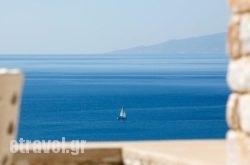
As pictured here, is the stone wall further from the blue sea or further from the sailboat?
the sailboat

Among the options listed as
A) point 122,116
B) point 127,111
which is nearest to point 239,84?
point 122,116

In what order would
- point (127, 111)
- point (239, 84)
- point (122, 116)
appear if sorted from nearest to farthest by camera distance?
point (239, 84), point (122, 116), point (127, 111)

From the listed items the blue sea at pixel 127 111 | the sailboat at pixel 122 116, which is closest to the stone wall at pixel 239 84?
the blue sea at pixel 127 111

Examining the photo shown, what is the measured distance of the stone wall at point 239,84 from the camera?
3.02m

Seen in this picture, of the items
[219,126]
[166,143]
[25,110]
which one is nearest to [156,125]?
[219,126]

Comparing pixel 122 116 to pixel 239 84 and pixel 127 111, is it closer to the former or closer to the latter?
pixel 127 111

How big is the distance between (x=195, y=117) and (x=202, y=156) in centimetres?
5044

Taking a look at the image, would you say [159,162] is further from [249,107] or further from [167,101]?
[167,101]

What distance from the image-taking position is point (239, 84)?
3.08 meters

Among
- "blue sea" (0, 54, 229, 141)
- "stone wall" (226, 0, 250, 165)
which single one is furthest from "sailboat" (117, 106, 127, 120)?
"stone wall" (226, 0, 250, 165)

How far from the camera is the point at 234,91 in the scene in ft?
10.4

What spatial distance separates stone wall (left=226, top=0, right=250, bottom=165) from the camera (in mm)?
3023

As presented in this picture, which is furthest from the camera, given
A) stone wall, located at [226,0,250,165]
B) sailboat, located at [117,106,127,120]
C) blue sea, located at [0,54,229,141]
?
sailboat, located at [117,106,127,120]

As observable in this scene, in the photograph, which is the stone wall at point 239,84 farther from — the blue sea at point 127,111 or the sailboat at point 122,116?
the sailboat at point 122,116
